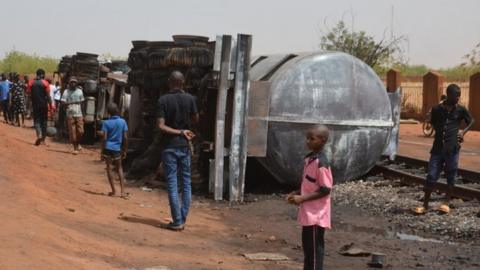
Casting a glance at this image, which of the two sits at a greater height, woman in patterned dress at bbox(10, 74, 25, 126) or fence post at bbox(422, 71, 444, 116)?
fence post at bbox(422, 71, 444, 116)

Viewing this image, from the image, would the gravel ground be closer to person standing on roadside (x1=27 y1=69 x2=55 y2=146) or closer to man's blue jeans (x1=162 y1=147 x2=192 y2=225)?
man's blue jeans (x1=162 y1=147 x2=192 y2=225)

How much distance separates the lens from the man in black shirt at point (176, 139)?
7.89m

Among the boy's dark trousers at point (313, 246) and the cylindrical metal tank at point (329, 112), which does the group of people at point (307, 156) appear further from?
the cylindrical metal tank at point (329, 112)

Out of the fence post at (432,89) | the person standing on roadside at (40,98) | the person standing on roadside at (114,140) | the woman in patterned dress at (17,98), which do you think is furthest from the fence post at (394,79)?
the person standing on roadside at (114,140)

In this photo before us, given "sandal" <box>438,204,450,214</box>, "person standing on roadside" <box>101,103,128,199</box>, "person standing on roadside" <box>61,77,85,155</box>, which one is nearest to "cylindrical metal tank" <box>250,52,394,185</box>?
"person standing on roadside" <box>101,103,128,199</box>

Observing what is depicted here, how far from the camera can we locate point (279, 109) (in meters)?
11.0

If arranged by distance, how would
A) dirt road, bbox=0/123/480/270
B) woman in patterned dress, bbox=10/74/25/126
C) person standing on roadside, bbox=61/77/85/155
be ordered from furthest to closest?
woman in patterned dress, bbox=10/74/25/126
person standing on roadside, bbox=61/77/85/155
dirt road, bbox=0/123/480/270

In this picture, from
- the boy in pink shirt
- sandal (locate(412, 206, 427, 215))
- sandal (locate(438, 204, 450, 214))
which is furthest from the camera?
sandal (locate(412, 206, 427, 215))

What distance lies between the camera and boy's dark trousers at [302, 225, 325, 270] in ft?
17.9

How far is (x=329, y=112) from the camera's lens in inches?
445

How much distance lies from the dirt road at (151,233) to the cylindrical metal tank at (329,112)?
2.76 feet

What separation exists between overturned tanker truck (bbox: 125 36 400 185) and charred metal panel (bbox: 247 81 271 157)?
0.02m

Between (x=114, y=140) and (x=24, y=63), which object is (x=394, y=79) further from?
(x=24, y=63)

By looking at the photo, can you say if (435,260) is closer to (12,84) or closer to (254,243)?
(254,243)
